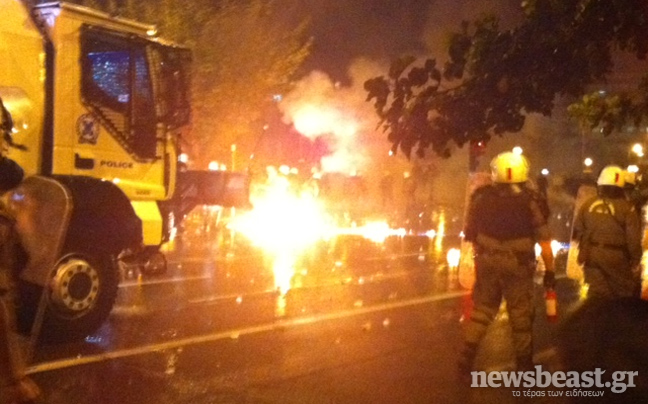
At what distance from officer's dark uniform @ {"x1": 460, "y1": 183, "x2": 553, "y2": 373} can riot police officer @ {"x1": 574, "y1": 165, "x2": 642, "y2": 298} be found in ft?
3.43

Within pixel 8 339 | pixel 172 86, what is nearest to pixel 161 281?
pixel 172 86

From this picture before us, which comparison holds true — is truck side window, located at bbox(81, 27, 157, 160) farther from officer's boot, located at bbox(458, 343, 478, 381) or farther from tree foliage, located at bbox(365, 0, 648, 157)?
officer's boot, located at bbox(458, 343, 478, 381)

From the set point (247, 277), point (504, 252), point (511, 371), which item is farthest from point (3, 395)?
point (247, 277)

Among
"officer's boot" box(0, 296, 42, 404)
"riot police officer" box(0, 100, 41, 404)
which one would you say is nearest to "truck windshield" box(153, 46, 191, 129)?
"riot police officer" box(0, 100, 41, 404)

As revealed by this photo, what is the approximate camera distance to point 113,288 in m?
7.83

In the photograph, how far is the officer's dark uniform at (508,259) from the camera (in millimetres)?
6113

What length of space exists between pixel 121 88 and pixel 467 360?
445 centimetres

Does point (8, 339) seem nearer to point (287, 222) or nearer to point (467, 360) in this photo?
point (467, 360)

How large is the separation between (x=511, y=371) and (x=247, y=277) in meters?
6.29

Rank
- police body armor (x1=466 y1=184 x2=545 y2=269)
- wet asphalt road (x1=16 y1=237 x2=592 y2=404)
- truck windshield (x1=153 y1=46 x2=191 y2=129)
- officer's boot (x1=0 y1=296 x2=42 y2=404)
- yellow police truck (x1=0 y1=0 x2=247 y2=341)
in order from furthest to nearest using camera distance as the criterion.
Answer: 1. truck windshield (x1=153 y1=46 x2=191 y2=129)
2. yellow police truck (x1=0 y1=0 x2=247 y2=341)
3. police body armor (x1=466 y1=184 x2=545 y2=269)
4. wet asphalt road (x1=16 y1=237 x2=592 y2=404)
5. officer's boot (x1=0 y1=296 x2=42 y2=404)

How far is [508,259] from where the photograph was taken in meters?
6.11

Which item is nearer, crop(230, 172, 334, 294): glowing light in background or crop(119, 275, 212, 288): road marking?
crop(119, 275, 212, 288): road marking

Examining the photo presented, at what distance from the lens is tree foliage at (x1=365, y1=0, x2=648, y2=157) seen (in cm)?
605

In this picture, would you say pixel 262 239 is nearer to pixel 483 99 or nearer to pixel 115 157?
pixel 115 157
